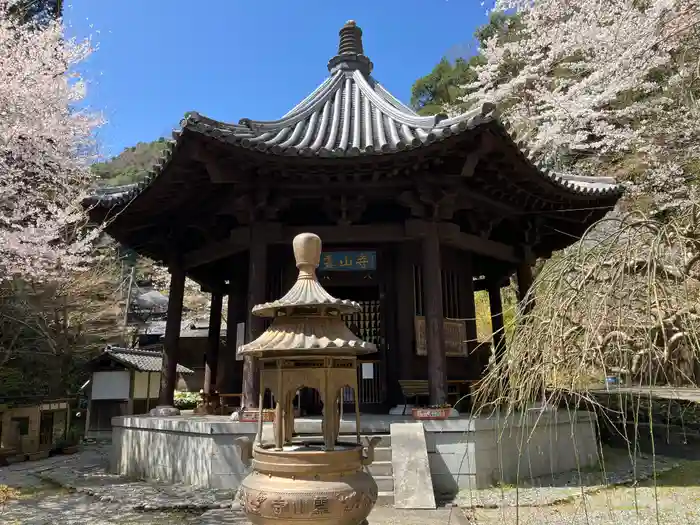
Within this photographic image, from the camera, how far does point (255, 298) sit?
7.69 metres

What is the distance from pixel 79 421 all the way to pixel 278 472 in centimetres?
1674

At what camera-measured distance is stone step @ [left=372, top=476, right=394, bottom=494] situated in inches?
244

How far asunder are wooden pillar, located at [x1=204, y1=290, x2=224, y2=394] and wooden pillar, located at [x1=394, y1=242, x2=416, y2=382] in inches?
181

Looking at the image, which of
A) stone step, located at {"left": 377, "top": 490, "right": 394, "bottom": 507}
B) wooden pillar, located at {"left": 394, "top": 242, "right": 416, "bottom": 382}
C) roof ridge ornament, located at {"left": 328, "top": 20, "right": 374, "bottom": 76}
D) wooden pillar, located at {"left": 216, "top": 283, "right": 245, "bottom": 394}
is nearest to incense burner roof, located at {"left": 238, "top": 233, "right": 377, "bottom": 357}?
stone step, located at {"left": 377, "top": 490, "right": 394, "bottom": 507}

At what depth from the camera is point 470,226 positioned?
9180 millimetres

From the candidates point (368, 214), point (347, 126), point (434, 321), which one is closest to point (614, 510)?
point (434, 321)

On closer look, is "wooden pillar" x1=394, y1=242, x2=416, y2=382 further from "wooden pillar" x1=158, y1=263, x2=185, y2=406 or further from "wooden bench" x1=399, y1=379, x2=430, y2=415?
"wooden pillar" x1=158, y1=263, x2=185, y2=406

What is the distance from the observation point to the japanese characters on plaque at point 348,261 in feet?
28.0

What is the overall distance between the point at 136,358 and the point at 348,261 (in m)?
10.8

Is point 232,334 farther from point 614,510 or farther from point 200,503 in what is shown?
point 614,510

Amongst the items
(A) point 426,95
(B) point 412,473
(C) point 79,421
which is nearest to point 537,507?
(B) point 412,473

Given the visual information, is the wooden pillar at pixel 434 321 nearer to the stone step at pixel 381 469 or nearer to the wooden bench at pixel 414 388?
the wooden bench at pixel 414 388

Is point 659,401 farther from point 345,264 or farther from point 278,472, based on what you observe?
point 278,472

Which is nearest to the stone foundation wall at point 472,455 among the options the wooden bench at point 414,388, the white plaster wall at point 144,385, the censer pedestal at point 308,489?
the wooden bench at point 414,388
